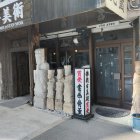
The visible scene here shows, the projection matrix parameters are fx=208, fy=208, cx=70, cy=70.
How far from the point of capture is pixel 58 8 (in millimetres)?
6379

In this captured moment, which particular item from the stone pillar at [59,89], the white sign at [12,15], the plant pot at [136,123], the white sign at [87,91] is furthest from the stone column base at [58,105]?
the white sign at [12,15]

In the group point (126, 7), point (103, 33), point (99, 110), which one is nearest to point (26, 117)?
point (99, 110)

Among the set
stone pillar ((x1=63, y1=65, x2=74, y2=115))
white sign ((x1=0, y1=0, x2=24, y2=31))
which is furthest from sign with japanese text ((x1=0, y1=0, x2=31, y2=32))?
stone pillar ((x1=63, y1=65, x2=74, y2=115))

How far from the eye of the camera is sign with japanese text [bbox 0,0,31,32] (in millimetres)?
7488

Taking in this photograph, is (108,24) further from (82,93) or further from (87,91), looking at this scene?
(82,93)

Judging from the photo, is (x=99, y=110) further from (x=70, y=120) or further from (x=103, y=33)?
(x=103, y=33)

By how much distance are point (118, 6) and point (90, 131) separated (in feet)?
11.7

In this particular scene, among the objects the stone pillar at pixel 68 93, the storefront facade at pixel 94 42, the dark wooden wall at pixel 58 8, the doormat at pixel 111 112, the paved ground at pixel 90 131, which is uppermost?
the dark wooden wall at pixel 58 8

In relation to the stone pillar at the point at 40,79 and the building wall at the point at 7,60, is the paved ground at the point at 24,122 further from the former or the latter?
the building wall at the point at 7,60

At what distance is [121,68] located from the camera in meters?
7.47

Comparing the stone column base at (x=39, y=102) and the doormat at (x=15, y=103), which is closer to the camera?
the stone column base at (x=39, y=102)

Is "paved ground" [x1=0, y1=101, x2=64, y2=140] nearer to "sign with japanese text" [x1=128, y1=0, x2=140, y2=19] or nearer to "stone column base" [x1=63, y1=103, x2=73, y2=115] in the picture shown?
"stone column base" [x1=63, y1=103, x2=73, y2=115]

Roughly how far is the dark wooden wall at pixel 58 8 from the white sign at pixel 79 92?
189 centimetres

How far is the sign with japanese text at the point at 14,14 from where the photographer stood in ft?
24.6
